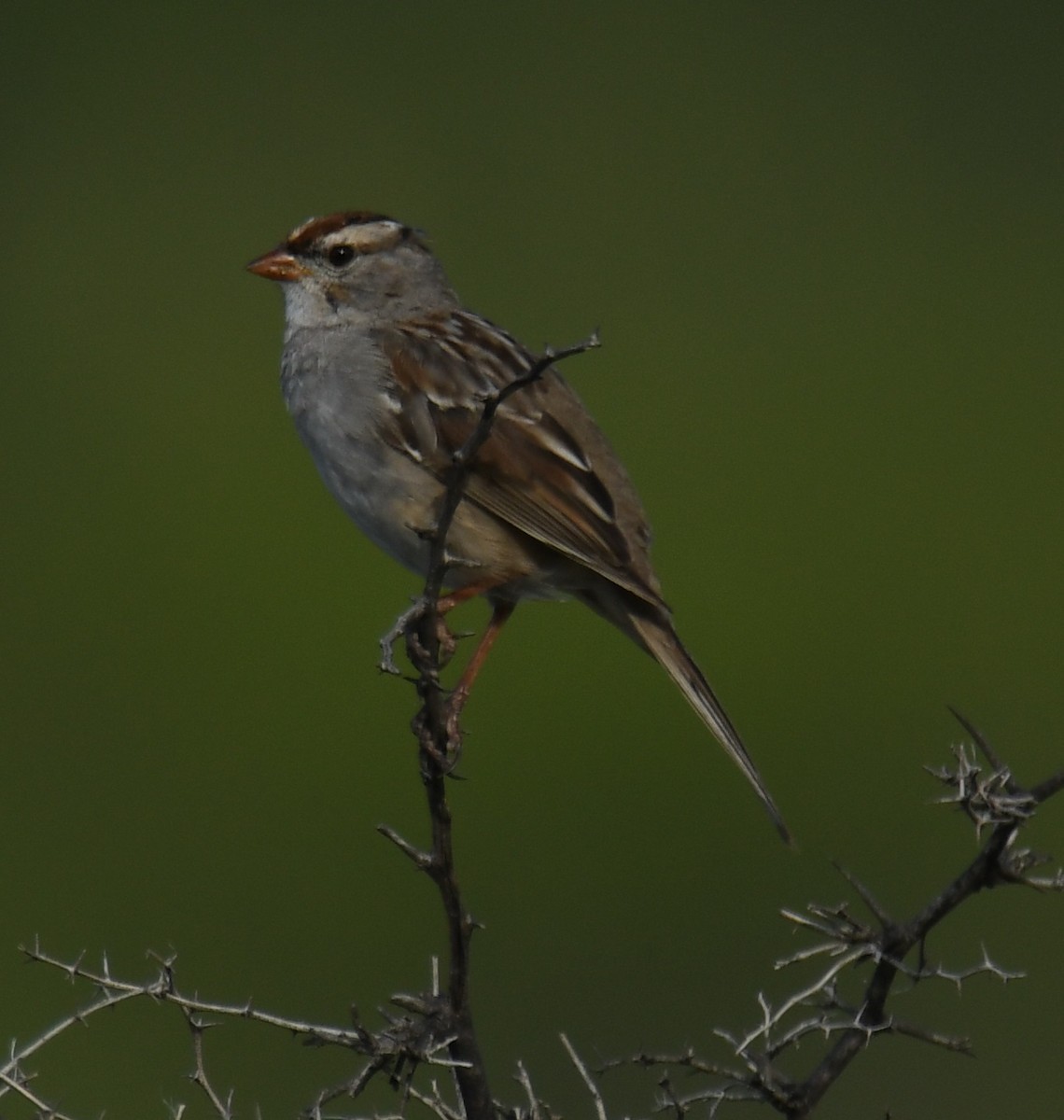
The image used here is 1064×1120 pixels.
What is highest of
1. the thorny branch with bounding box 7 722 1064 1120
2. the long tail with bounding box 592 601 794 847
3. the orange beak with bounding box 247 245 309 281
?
the orange beak with bounding box 247 245 309 281

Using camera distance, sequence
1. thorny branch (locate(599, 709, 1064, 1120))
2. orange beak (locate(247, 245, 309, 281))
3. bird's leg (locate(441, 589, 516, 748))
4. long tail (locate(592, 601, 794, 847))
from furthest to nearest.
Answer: orange beak (locate(247, 245, 309, 281))
long tail (locate(592, 601, 794, 847))
bird's leg (locate(441, 589, 516, 748))
thorny branch (locate(599, 709, 1064, 1120))

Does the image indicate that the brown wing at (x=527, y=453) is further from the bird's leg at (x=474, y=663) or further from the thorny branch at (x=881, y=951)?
the thorny branch at (x=881, y=951)

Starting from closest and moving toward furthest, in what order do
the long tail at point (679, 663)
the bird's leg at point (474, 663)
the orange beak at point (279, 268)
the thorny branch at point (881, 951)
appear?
the thorny branch at point (881, 951)
the bird's leg at point (474, 663)
the long tail at point (679, 663)
the orange beak at point (279, 268)

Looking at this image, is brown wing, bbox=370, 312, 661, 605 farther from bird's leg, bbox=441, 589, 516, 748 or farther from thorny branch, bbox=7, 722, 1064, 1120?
thorny branch, bbox=7, 722, 1064, 1120

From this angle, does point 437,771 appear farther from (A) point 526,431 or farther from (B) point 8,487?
(B) point 8,487

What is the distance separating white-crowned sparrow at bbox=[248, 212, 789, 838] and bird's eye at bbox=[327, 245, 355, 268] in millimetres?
216

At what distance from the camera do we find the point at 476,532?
4496 millimetres

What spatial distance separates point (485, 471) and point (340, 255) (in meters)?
0.86

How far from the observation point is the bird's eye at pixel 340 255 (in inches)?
199

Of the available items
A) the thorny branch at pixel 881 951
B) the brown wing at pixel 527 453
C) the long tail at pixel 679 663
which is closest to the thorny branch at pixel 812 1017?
the thorny branch at pixel 881 951

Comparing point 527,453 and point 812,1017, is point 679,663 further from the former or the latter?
point 812,1017

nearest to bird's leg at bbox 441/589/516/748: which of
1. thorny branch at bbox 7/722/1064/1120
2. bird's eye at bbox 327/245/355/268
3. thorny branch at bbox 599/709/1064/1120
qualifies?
bird's eye at bbox 327/245/355/268

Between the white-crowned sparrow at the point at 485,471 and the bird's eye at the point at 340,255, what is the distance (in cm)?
22

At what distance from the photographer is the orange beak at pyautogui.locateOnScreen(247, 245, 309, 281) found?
5.03 metres
